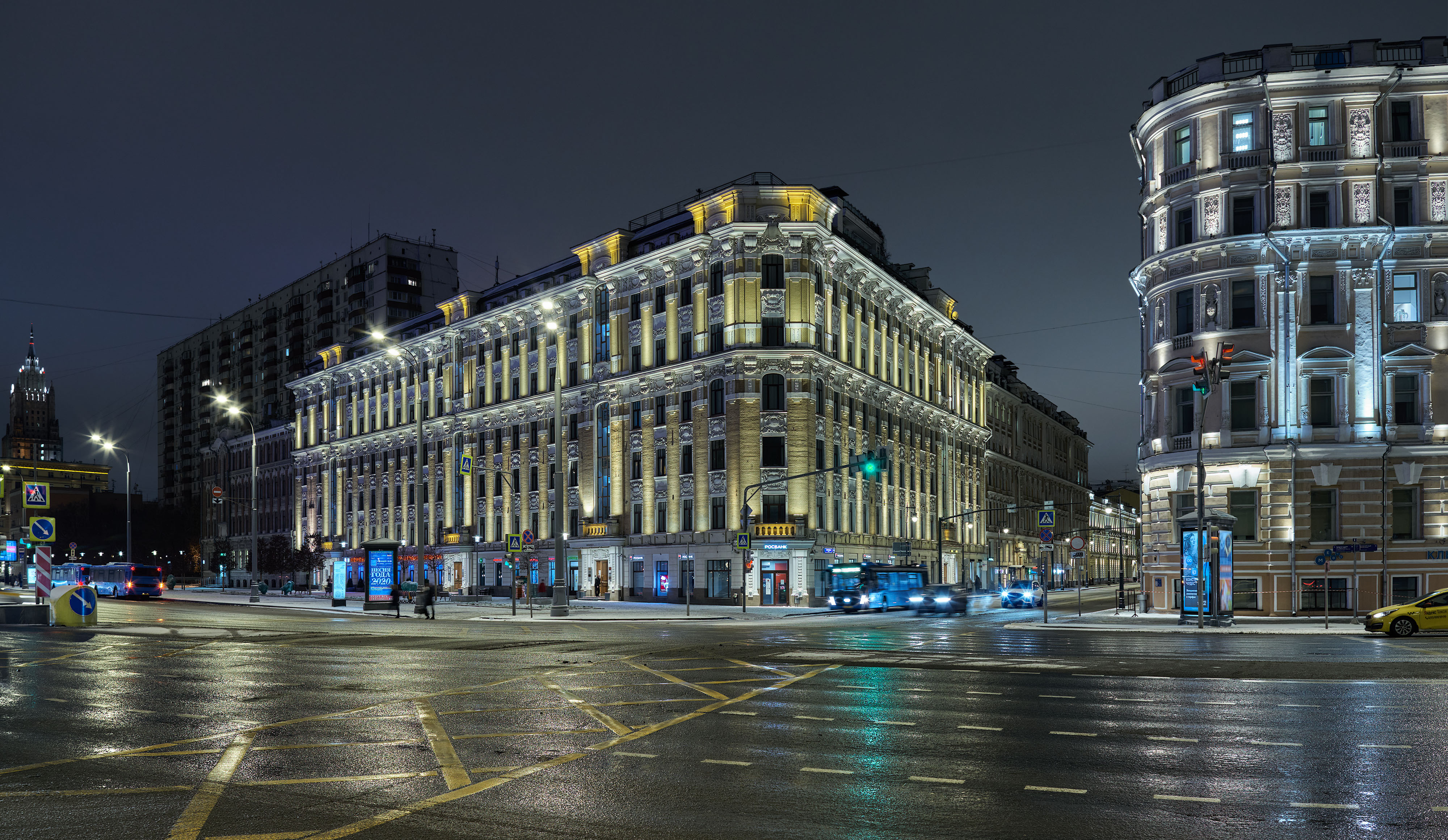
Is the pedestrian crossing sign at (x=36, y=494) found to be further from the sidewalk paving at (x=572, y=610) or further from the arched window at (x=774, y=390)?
the arched window at (x=774, y=390)

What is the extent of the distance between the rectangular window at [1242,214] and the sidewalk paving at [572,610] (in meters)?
23.9

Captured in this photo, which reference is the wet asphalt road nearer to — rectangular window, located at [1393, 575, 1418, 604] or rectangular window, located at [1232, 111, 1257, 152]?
rectangular window, located at [1393, 575, 1418, 604]

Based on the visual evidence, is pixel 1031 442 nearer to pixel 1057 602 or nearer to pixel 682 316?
pixel 1057 602

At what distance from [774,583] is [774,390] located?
10.8 m

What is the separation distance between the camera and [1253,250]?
43625 mm

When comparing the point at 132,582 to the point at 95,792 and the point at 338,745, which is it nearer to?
the point at 338,745

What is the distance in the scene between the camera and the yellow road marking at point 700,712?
495 inches

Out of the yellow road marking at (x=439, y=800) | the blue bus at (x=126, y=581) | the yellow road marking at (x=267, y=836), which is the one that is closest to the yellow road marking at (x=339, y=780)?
the yellow road marking at (x=439, y=800)

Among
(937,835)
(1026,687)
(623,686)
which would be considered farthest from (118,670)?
(937,835)

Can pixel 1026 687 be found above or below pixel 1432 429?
below

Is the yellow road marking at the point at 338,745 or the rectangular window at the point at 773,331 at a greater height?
the rectangular window at the point at 773,331

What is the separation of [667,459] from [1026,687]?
49.6 meters

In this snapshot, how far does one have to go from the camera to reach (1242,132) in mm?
44219

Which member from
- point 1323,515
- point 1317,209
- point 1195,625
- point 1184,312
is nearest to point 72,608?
point 1195,625
